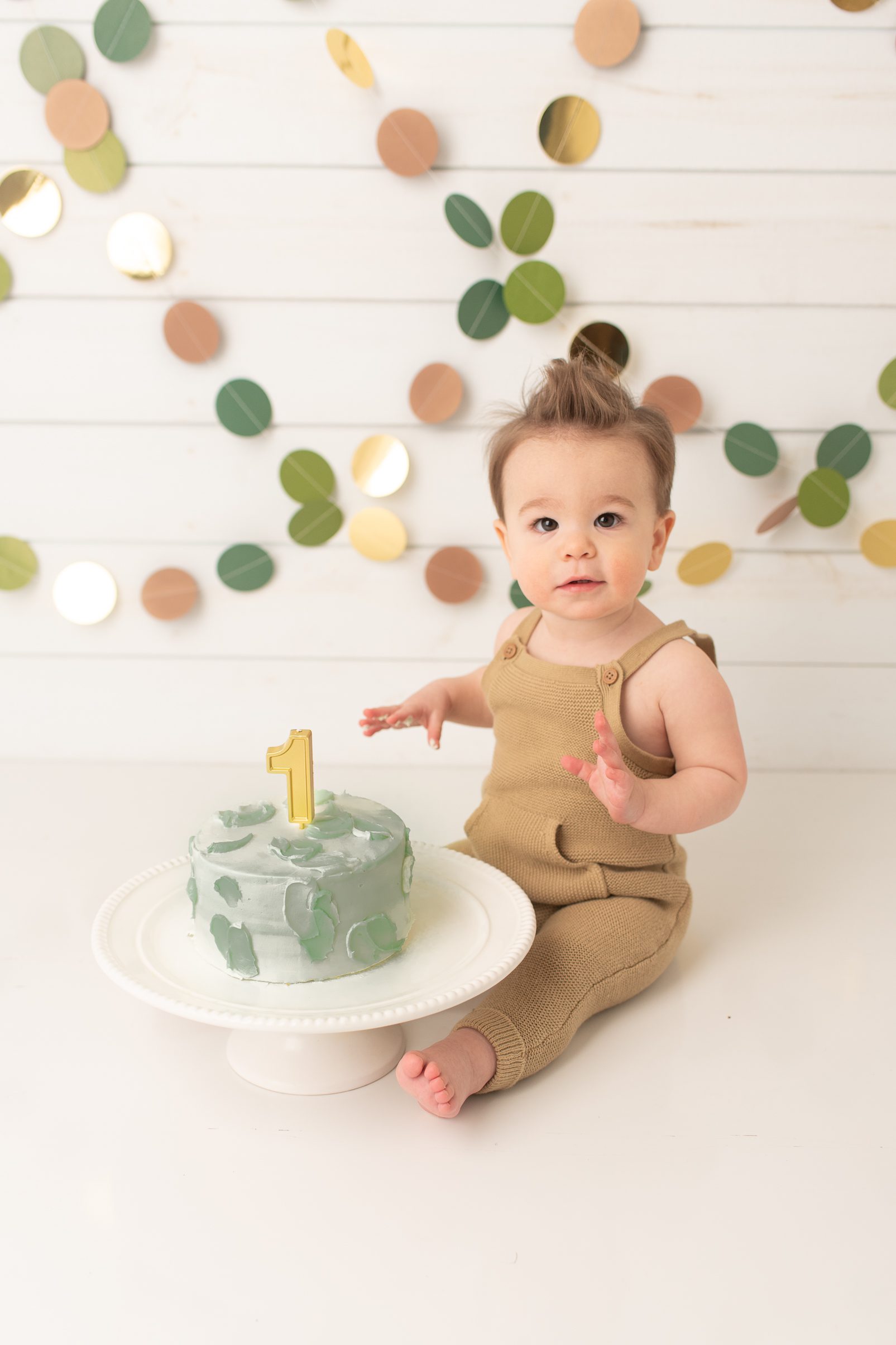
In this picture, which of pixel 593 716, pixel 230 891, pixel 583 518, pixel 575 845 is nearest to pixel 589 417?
pixel 583 518

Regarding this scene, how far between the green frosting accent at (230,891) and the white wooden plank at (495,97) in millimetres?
964

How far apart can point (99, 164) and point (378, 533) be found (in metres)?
0.57

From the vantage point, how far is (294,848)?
0.81 metres

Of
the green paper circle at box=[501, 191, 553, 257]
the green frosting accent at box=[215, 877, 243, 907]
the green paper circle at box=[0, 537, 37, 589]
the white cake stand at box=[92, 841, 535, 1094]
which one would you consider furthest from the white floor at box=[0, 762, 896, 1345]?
the green paper circle at box=[501, 191, 553, 257]

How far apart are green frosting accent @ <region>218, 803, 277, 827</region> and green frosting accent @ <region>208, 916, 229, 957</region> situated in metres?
0.08

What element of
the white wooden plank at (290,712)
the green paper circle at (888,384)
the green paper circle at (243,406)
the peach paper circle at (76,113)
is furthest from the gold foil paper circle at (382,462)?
the green paper circle at (888,384)

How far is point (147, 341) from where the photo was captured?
4.73ft

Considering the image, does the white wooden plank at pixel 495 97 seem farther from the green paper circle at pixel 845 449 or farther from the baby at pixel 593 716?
the baby at pixel 593 716

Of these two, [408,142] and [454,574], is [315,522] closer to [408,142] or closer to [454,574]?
[454,574]

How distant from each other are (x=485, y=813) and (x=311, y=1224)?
467mm

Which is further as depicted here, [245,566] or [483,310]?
[245,566]

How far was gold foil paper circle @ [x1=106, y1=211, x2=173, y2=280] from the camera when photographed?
140 cm

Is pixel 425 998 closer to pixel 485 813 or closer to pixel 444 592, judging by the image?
pixel 485 813

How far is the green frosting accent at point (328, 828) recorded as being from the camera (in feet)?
2.75
